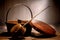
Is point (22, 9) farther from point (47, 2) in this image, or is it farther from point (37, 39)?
point (37, 39)

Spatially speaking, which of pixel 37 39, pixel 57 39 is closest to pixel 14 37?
pixel 37 39

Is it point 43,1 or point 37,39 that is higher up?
point 43,1

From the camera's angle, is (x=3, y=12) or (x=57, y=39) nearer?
(x=57, y=39)

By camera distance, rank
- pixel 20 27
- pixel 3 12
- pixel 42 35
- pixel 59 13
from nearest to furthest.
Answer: pixel 20 27, pixel 42 35, pixel 3 12, pixel 59 13

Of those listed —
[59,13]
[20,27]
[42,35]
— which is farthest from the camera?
[59,13]

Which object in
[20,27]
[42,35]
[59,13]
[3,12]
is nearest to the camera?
[20,27]

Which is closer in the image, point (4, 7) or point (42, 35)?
point (42, 35)

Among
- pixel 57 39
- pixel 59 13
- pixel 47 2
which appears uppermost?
pixel 47 2

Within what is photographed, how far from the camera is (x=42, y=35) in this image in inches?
48.1

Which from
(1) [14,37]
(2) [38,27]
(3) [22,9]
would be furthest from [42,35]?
(3) [22,9]

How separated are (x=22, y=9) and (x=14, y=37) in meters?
0.80

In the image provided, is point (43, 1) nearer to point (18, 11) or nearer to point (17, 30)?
point (18, 11)

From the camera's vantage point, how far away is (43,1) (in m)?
1.90

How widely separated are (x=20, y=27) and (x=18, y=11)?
2.74 feet
